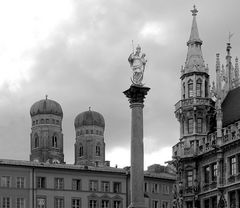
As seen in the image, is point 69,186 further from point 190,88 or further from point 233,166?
point 233,166

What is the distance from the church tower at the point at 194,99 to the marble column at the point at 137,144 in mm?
41398

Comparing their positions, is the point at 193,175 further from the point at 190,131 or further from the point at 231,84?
the point at 231,84

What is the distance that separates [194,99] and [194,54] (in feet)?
21.1

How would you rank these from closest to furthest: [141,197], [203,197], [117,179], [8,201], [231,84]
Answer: [141,197]
[203,197]
[231,84]
[8,201]
[117,179]

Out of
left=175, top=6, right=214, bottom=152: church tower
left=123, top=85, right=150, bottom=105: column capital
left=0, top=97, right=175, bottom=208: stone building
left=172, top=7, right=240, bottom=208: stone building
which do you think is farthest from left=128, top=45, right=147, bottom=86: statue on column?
left=0, top=97, right=175, bottom=208: stone building

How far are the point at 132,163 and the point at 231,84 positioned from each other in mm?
50729

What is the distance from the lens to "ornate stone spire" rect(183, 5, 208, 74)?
112 m

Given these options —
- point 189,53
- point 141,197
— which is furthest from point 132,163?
point 189,53

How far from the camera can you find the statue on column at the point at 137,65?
69688mm

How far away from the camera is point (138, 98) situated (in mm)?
69500

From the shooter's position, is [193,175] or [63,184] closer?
[193,175]

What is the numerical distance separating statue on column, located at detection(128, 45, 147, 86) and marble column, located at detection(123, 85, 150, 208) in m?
0.98

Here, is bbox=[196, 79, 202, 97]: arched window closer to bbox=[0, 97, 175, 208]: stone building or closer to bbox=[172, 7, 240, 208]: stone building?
bbox=[172, 7, 240, 208]: stone building

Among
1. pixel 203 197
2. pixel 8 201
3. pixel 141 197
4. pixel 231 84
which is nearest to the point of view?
pixel 141 197
